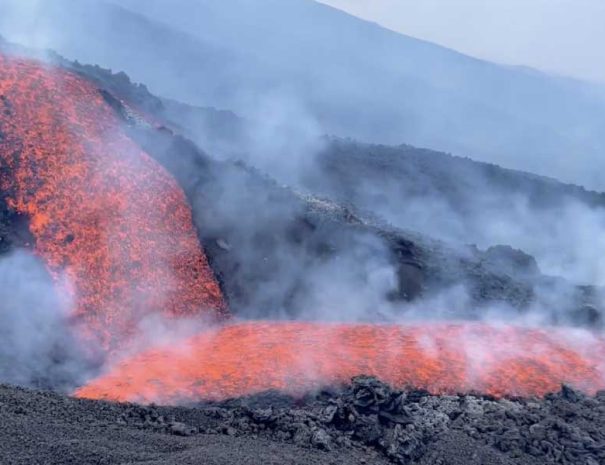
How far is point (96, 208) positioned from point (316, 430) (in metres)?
9.44

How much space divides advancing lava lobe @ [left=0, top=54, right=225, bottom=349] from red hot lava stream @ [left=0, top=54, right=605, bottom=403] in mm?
32

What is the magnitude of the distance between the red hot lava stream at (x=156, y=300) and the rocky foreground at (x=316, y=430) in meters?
0.87

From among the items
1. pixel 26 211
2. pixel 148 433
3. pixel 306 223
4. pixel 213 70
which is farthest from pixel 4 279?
pixel 213 70

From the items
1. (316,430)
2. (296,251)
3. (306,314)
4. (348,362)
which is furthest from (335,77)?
(316,430)

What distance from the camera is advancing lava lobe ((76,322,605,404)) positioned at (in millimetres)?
12820

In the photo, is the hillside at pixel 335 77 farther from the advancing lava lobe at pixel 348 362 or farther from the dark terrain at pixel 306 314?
the advancing lava lobe at pixel 348 362

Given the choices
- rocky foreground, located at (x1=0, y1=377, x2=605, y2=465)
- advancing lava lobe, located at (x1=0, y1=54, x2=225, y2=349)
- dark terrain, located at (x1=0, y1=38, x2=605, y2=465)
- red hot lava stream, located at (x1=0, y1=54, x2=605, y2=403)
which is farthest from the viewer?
advancing lava lobe, located at (x1=0, y1=54, x2=225, y2=349)

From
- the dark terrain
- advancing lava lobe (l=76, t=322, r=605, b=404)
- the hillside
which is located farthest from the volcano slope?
the hillside

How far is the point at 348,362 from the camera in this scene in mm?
13898

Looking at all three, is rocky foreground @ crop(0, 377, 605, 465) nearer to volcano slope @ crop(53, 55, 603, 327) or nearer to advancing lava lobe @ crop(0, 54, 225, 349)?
advancing lava lobe @ crop(0, 54, 225, 349)

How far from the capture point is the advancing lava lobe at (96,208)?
15.7m

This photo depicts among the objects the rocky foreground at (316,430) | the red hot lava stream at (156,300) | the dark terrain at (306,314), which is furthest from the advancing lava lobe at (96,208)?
the rocky foreground at (316,430)

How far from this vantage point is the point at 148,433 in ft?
32.5

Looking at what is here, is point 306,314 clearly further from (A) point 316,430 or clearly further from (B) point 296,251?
(A) point 316,430
